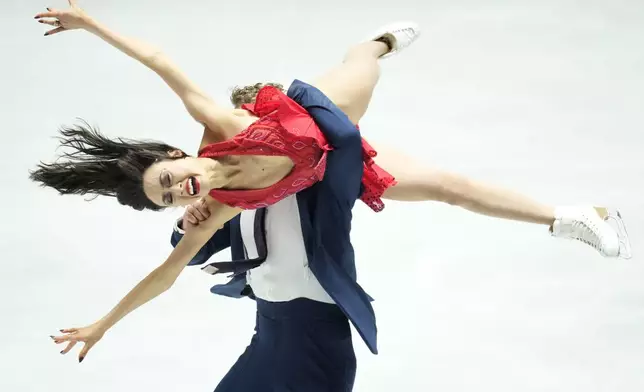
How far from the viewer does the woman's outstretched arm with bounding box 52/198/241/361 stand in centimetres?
317

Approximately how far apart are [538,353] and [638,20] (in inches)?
128

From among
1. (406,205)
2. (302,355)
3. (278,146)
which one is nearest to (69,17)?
(278,146)

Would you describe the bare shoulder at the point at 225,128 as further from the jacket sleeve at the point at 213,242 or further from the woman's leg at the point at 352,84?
the jacket sleeve at the point at 213,242

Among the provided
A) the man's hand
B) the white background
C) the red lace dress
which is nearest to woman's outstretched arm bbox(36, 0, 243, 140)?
the red lace dress

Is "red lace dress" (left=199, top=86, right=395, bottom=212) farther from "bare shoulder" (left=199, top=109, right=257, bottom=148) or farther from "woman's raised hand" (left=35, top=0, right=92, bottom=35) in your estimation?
"woman's raised hand" (left=35, top=0, right=92, bottom=35)

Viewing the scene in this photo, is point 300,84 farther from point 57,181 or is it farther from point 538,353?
point 538,353

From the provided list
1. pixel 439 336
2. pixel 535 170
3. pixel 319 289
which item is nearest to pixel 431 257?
pixel 439 336

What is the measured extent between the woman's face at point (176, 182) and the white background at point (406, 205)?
165 cm

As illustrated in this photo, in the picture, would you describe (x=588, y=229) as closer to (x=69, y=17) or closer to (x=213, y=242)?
(x=213, y=242)

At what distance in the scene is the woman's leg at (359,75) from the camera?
363 cm

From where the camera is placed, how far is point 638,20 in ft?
22.2

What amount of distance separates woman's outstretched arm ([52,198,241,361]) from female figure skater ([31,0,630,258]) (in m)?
0.03

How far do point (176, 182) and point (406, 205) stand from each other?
281 centimetres

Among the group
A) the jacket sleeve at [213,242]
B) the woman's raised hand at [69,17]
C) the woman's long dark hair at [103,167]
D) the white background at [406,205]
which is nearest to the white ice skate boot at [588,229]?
the white background at [406,205]
